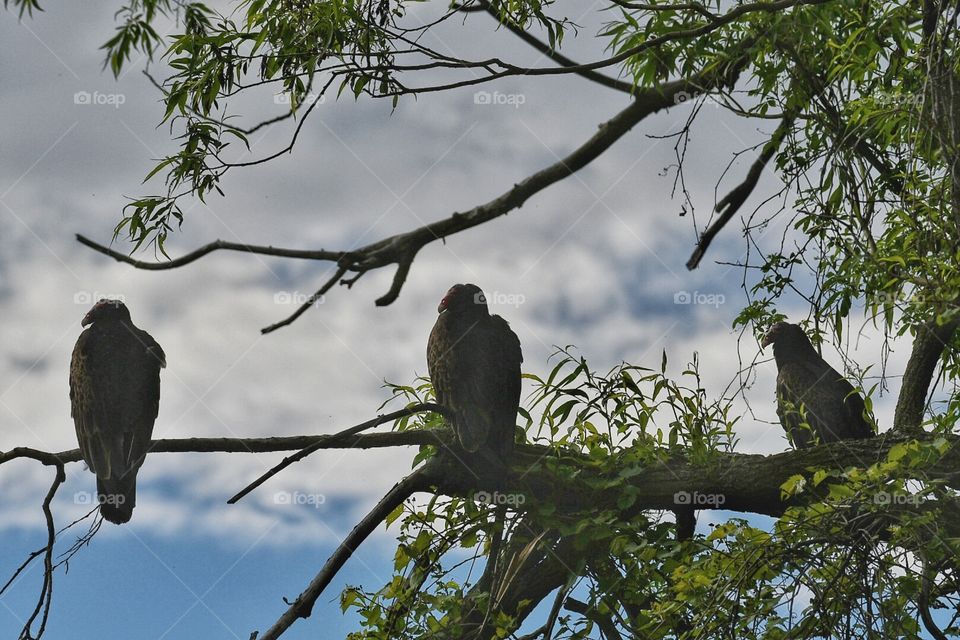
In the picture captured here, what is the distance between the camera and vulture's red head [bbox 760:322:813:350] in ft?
19.6

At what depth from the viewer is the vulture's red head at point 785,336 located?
5977 mm

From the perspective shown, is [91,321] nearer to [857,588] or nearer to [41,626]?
[41,626]

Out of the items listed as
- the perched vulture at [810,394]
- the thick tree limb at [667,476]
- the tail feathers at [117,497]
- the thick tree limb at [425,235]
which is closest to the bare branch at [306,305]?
the thick tree limb at [425,235]

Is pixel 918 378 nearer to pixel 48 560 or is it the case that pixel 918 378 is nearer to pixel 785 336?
pixel 785 336

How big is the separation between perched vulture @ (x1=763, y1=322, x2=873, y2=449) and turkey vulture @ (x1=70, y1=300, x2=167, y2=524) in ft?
11.4

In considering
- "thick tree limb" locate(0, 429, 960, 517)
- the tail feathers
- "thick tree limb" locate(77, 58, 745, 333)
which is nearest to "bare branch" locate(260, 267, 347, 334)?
"thick tree limb" locate(77, 58, 745, 333)

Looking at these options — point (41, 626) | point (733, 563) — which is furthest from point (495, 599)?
point (41, 626)

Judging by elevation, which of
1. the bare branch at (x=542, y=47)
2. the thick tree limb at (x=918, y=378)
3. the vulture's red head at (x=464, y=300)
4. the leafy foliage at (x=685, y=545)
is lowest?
the leafy foliage at (x=685, y=545)

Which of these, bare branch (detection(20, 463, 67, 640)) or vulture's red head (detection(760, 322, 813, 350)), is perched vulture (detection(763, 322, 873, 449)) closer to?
vulture's red head (detection(760, 322, 813, 350))

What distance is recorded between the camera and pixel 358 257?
319cm

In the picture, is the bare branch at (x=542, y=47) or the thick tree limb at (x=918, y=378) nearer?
the bare branch at (x=542, y=47)

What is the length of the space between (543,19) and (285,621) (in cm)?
293

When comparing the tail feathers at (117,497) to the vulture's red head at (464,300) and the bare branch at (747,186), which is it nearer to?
the vulture's red head at (464,300)

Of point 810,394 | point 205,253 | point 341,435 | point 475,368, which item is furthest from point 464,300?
point 810,394
